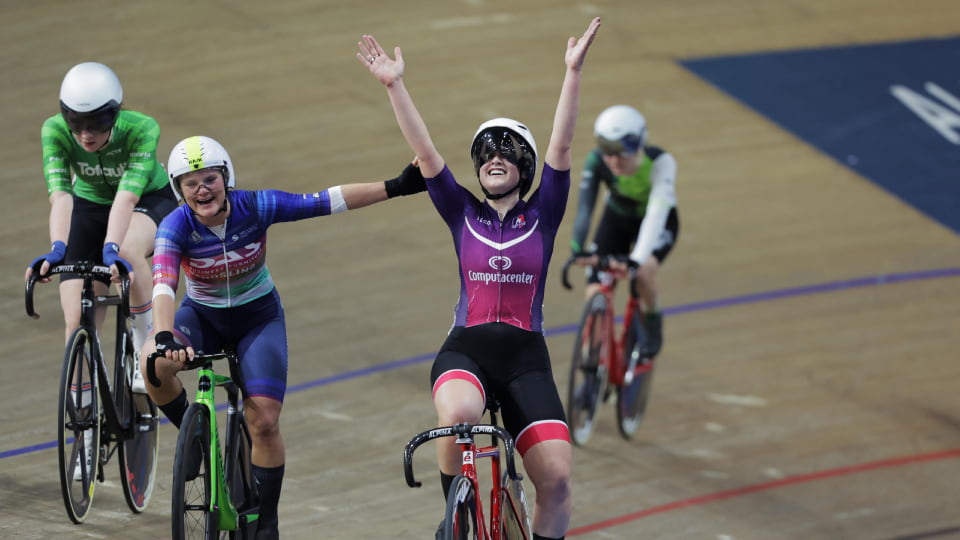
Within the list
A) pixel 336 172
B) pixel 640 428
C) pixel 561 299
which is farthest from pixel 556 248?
pixel 640 428

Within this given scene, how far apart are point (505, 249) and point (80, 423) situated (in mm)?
1918

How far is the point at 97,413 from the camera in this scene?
5.68 m

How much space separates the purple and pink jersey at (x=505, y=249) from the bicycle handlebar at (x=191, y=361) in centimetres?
76

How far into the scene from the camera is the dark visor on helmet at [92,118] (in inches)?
211

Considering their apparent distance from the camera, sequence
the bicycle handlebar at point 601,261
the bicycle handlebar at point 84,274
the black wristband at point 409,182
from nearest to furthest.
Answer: the black wristband at point 409,182, the bicycle handlebar at point 84,274, the bicycle handlebar at point 601,261

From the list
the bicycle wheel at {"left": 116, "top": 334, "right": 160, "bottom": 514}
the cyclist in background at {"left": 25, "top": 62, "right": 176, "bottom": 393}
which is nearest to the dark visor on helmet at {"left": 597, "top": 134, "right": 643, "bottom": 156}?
the cyclist in background at {"left": 25, "top": 62, "right": 176, "bottom": 393}

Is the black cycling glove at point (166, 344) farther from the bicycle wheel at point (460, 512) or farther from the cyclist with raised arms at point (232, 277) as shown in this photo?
the bicycle wheel at point (460, 512)

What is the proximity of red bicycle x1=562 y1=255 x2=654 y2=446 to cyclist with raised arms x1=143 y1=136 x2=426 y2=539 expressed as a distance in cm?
203

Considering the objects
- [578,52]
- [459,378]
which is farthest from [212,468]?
[578,52]

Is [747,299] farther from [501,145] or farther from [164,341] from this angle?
[164,341]

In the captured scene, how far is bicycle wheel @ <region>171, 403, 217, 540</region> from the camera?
4473 mm

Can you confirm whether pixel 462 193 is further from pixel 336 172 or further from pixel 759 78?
pixel 759 78

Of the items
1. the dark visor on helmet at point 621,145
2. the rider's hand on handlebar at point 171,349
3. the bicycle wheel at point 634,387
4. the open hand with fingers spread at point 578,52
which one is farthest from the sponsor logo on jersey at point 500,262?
the bicycle wheel at point 634,387

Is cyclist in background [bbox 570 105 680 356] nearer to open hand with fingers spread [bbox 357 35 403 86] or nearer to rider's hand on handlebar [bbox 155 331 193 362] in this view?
open hand with fingers spread [bbox 357 35 403 86]
